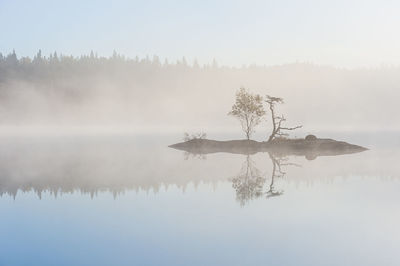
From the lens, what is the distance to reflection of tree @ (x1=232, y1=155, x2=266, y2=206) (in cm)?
2837

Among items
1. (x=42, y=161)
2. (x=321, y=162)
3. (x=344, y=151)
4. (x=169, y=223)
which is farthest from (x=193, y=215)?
(x=344, y=151)

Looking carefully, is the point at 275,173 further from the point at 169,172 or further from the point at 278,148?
the point at 278,148

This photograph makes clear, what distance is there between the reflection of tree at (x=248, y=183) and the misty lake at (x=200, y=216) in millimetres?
80

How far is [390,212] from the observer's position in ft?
78.1

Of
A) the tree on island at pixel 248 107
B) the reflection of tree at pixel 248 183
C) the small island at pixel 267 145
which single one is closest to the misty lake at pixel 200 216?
the reflection of tree at pixel 248 183

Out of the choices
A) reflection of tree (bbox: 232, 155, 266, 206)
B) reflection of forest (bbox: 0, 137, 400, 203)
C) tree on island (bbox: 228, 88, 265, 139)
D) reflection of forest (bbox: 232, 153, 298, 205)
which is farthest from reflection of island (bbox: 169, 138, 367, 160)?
reflection of tree (bbox: 232, 155, 266, 206)

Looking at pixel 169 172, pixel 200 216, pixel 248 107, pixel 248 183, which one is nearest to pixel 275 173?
pixel 248 183

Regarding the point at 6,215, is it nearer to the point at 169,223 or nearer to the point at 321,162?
the point at 169,223

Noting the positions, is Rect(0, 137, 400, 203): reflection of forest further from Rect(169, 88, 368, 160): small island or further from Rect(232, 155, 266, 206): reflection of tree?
Rect(169, 88, 368, 160): small island

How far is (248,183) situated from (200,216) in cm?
1217

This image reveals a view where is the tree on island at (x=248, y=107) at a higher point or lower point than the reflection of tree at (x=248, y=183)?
higher

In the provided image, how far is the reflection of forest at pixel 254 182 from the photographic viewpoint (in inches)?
1136

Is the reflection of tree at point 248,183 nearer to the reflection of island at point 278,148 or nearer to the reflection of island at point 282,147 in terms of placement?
the reflection of island at point 278,148

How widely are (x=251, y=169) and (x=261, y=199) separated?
15175 mm
